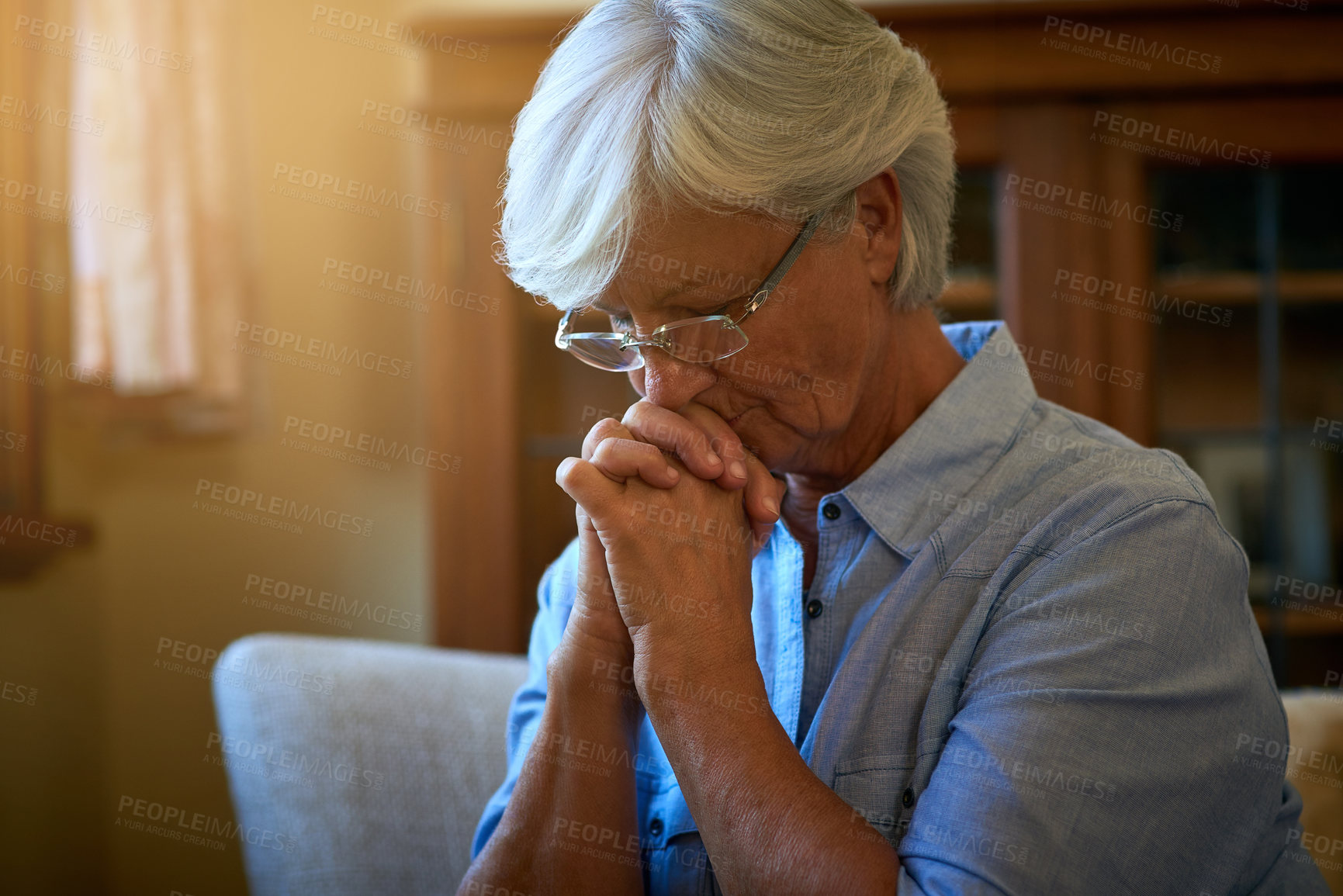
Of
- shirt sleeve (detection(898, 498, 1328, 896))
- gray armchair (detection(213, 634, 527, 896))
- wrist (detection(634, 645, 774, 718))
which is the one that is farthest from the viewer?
gray armchair (detection(213, 634, 527, 896))

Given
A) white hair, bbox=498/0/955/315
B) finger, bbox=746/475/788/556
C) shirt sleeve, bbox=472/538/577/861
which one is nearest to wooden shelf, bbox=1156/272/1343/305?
white hair, bbox=498/0/955/315

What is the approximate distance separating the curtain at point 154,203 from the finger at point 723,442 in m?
1.30

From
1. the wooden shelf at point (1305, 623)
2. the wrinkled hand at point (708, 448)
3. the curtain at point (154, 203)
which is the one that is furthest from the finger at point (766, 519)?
the wooden shelf at point (1305, 623)

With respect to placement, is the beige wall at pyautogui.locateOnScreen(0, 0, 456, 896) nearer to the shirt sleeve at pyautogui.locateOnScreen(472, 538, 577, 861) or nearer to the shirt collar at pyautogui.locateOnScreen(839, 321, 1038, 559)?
the shirt sleeve at pyautogui.locateOnScreen(472, 538, 577, 861)

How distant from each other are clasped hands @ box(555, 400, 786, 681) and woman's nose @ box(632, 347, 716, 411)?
15 millimetres

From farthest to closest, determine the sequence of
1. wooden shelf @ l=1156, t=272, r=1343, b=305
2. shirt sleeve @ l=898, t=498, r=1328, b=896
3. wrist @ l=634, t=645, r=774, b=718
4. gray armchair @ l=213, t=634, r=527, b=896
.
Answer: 1. wooden shelf @ l=1156, t=272, r=1343, b=305
2. gray armchair @ l=213, t=634, r=527, b=896
3. wrist @ l=634, t=645, r=774, b=718
4. shirt sleeve @ l=898, t=498, r=1328, b=896

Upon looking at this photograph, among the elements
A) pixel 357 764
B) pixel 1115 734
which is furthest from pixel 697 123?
pixel 357 764

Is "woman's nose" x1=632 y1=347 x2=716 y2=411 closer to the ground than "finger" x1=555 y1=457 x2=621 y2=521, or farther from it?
farther from it

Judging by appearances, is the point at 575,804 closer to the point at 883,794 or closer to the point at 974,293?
the point at 883,794

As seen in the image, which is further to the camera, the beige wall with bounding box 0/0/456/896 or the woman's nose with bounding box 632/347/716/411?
the beige wall with bounding box 0/0/456/896

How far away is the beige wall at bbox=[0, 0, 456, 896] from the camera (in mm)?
1801

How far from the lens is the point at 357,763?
4.91ft

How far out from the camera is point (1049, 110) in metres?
1.98

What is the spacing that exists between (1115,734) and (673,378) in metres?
0.51
